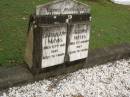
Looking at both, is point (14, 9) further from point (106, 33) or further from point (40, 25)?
point (40, 25)

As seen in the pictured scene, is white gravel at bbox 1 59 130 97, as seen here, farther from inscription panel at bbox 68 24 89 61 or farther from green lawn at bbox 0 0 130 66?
green lawn at bbox 0 0 130 66

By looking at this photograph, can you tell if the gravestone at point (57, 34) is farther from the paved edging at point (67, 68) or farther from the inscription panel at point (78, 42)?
the paved edging at point (67, 68)

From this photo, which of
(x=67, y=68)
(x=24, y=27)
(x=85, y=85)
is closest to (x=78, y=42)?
(x=67, y=68)

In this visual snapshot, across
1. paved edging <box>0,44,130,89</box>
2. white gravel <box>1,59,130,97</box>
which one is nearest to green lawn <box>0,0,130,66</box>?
paved edging <box>0,44,130,89</box>

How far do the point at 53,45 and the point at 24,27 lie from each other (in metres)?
2.16

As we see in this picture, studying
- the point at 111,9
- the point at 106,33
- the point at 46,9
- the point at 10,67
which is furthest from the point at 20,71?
the point at 111,9

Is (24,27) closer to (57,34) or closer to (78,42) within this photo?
(78,42)

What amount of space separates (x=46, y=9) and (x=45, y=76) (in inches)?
41.9

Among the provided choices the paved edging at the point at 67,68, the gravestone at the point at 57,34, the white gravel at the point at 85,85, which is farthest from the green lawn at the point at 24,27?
the white gravel at the point at 85,85

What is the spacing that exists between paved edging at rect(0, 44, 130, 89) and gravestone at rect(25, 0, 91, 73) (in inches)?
5.1

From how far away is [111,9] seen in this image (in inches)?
384

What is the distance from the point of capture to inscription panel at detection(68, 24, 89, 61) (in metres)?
4.77

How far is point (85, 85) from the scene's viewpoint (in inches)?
185

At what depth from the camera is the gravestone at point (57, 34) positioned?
4.33 meters
